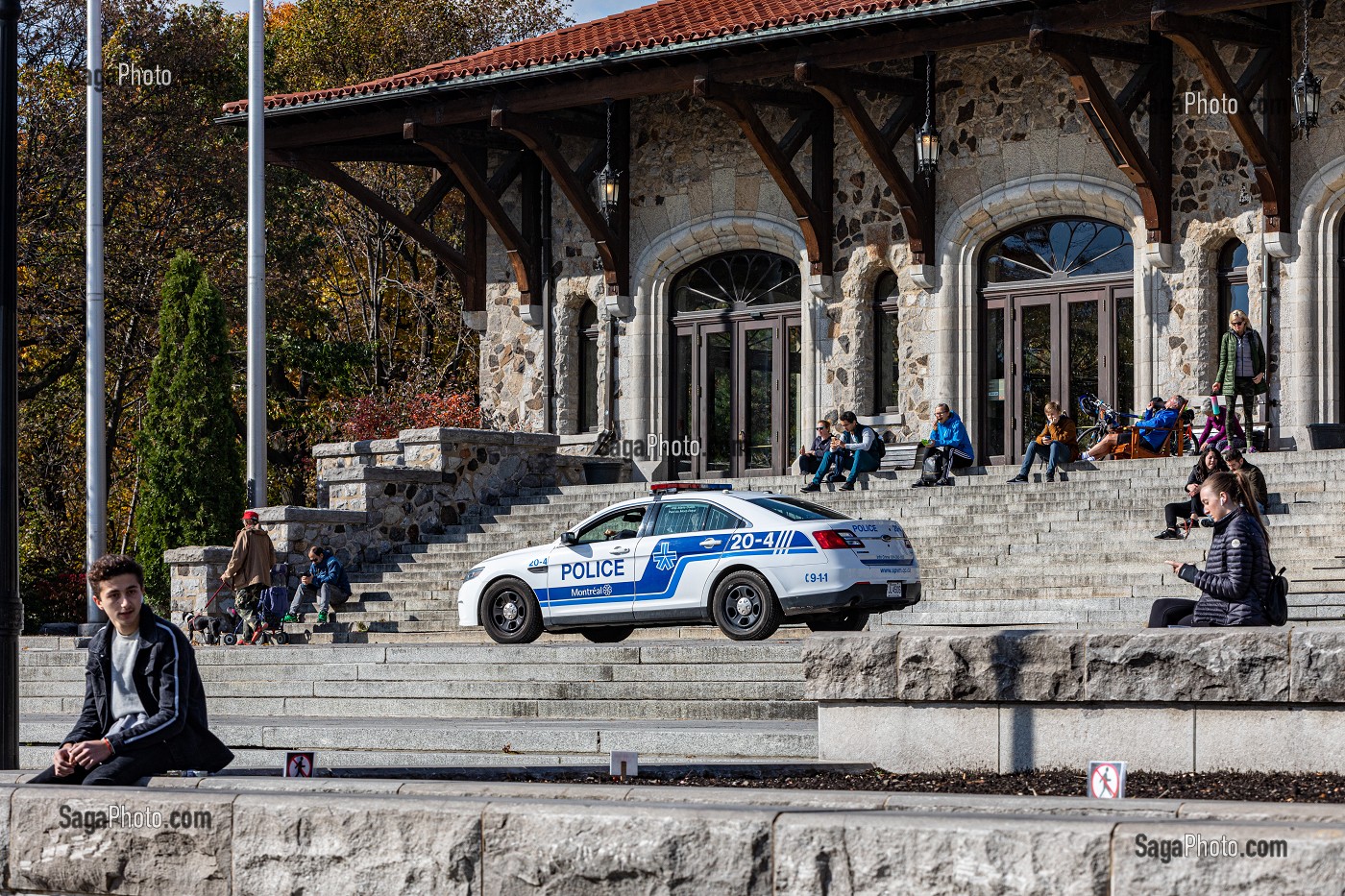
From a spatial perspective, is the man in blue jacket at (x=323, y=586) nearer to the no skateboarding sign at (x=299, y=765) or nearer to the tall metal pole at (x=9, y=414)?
the tall metal pole at (x=9, y=414)

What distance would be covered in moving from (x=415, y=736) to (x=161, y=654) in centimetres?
455

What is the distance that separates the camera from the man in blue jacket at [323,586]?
71.5 ft

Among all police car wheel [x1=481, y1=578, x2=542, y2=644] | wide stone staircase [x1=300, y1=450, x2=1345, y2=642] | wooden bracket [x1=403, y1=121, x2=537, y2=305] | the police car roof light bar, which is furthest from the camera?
wooden bracket [x1=403, y1=121, x2=537, y2=305]

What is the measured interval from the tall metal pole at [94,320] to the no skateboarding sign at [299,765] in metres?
16.3

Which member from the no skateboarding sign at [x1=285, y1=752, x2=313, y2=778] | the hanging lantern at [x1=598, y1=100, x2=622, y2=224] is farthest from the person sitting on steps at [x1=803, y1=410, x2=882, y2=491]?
the no skateboarding sign at [x1=285, y1=752, x2=313, y2=778]

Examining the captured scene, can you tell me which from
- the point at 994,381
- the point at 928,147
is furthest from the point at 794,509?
the point at 994,381

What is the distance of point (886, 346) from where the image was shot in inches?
1058

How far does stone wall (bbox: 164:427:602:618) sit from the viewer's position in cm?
2272

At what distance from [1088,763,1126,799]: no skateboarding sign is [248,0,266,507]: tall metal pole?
689 inches

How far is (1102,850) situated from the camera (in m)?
5.91

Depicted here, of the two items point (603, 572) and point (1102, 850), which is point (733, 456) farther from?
point (1102, 850)

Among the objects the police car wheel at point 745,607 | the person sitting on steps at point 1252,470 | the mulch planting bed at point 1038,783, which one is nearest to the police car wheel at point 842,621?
the police car wheel at point 745,607

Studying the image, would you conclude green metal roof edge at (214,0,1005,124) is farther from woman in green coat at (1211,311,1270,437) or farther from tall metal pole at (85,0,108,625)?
woman in green coat at (1211,311,1270,437)

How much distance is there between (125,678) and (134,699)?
0.33 ft
